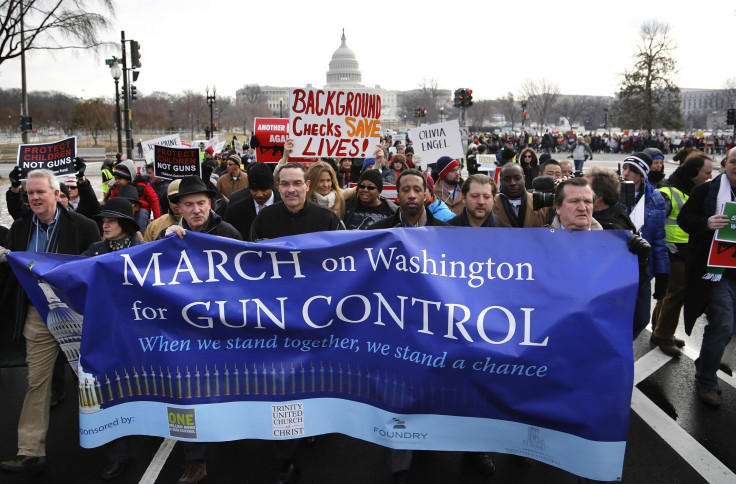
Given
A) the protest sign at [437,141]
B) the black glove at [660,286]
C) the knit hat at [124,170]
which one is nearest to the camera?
the black glove at [660,286]

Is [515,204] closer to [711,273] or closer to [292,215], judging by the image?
[711,273]

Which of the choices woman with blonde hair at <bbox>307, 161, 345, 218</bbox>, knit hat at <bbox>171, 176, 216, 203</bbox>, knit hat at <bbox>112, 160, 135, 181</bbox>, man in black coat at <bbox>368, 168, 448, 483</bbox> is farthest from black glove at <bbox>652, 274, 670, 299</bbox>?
knit hat at <bbox>112, 160, 135, 181</bbox>

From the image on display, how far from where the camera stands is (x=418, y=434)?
3572 mm

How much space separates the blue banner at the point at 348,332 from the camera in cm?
344

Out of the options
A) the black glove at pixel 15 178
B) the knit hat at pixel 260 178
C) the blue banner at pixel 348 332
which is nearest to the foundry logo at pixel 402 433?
the blue banner at pixel 348 332

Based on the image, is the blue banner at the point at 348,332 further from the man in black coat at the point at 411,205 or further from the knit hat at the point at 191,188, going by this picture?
the man in black coat at the point at 411,205

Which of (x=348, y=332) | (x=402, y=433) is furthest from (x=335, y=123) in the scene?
(x=402, y=433)

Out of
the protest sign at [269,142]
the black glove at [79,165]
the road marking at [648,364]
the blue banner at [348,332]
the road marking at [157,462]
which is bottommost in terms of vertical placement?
the road marking at [157,462]

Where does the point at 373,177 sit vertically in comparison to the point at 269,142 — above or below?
below

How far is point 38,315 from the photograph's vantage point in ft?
14.1

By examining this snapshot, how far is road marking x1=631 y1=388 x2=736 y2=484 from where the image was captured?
408 centimetres

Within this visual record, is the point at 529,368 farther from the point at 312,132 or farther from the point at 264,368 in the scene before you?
the point at 312,132

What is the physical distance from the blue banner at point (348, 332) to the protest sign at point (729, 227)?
1995mm

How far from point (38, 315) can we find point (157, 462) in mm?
1331
